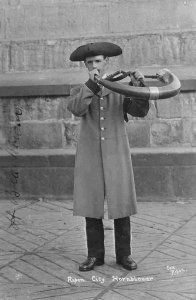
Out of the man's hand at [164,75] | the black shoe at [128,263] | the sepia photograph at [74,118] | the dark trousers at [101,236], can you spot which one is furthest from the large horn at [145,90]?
the sepia photograph at [74,118]

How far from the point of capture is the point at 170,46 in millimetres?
5352

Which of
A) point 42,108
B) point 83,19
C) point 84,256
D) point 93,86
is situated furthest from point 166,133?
point 93,86

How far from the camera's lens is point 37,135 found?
18.2ft

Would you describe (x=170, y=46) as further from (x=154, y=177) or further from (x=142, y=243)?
(x=142, y=243)

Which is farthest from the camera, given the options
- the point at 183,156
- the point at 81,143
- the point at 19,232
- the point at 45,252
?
the point at 183,156

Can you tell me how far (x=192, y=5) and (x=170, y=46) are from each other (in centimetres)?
51

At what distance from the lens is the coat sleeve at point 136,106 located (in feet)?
10.8

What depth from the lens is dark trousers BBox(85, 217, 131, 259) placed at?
3.48 meters

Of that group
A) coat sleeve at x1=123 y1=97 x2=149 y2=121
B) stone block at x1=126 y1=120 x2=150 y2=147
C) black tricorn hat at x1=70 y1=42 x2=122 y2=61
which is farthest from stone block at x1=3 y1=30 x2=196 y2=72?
black tricorn hat at x1=70 y1=42 x2=122 y2=61

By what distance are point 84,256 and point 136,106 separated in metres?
1.28

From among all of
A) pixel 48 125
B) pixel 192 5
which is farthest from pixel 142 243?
pixel 192 5

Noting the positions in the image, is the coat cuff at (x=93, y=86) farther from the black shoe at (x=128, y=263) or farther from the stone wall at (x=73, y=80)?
the stone wall at (x=73, y=80)

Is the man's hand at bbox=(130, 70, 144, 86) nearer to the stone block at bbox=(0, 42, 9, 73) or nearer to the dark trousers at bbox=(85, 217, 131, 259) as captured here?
the dark trousers at bbox=(85, 217, 131, 259)

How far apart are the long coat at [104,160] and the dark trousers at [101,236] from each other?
0.12m
